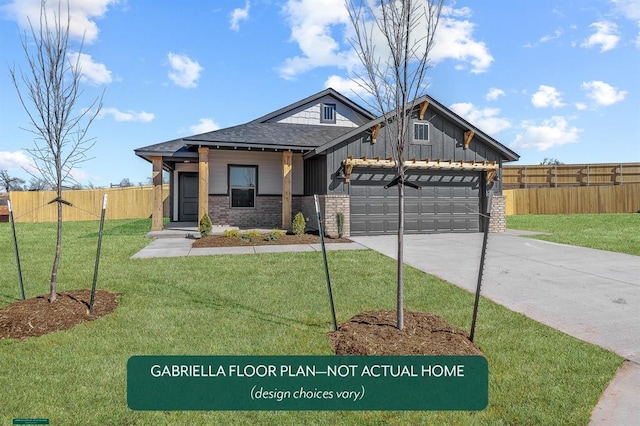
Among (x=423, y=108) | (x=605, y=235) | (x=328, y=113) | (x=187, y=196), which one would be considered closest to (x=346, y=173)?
(x=423, y=108)

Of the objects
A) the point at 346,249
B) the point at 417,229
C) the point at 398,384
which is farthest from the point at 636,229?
the point at 398,384

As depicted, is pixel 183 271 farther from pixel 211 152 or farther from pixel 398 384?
pixel 211 152

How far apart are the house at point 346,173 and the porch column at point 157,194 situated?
0.13ft

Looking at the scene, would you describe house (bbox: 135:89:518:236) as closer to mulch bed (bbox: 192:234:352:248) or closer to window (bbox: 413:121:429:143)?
window (bbox: 413:121:429:143)

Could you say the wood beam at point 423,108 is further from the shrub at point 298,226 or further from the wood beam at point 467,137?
the shrub at point 298,226

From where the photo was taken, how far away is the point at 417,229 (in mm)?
14016

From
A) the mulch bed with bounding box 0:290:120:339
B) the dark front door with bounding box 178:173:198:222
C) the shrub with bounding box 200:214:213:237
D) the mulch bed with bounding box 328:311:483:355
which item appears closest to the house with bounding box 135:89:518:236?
the shrub with bounding box 200:214:213:237

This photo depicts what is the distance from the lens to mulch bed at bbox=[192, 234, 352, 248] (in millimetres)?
10767

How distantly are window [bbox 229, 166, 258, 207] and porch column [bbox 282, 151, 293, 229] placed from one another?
5.80 ft

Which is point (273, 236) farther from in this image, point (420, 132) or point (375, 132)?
point (420, 132)

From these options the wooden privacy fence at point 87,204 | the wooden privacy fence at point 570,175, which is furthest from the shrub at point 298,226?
the wooden privacy fence at point 570,175

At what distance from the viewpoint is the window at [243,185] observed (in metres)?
14.8

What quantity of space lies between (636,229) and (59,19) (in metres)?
19.9

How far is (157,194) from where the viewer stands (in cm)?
1336
